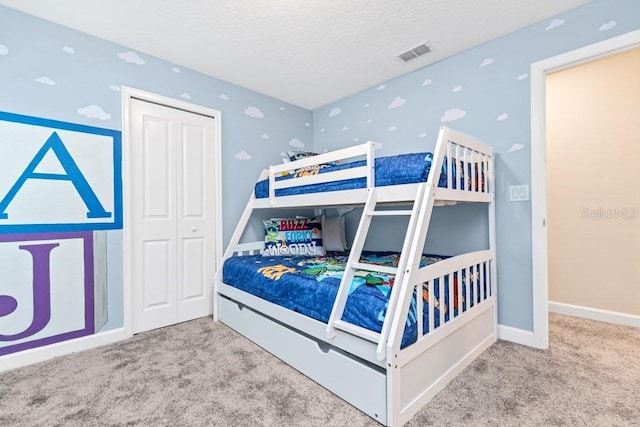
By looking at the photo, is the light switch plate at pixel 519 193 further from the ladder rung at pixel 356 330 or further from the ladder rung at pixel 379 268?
the ladder rung at pixel 356 330

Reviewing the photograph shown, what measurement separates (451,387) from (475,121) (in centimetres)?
193

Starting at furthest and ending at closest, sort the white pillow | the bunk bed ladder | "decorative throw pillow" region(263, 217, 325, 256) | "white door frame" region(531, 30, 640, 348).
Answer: the white pillow < "decorative throw pillow" region(263, 217, 325, 256) < "white door frame" region(531, 30, 640, 348) < the bunk bed ladder

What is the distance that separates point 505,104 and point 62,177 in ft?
10.7

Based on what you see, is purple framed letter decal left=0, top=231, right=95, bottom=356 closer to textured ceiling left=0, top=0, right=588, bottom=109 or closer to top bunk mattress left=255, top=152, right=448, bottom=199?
textured ceiling left=0, top=0, right=588, bottom=109

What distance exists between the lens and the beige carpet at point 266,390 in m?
1.41

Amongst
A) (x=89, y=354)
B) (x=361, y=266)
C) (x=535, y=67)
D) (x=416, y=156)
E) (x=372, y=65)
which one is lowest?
(x=89, y=354)

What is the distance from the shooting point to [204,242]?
2855 millimetres

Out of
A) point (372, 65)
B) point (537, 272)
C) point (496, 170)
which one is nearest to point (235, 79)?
point (372, 65)

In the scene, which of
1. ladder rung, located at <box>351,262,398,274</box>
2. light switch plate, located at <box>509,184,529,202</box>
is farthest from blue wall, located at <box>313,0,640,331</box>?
ladder rung, located at <box>351,262,398,274</box>

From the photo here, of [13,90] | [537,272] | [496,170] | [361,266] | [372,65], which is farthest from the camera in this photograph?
[372,65]

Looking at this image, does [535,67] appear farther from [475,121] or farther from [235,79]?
[235,79]

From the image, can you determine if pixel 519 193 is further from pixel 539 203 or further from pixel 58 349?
pixel 58 349

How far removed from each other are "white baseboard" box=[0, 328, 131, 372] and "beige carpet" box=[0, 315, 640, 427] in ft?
0.23

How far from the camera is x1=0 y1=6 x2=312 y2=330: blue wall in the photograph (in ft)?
6.49
